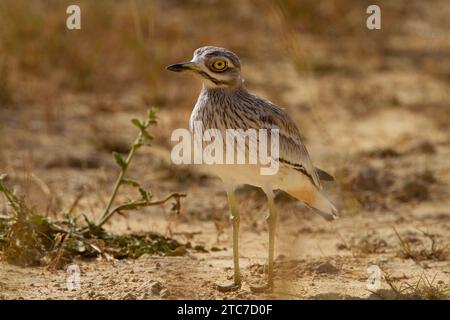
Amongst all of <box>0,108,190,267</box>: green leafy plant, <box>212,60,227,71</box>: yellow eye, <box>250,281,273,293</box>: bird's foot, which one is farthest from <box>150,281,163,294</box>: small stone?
<box>212,60,227,71</box>: yellow eye

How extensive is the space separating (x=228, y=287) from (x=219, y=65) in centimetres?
101

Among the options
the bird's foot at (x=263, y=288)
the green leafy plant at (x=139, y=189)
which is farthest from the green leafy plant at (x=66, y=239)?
the bird's foot at (x=263, y=288)

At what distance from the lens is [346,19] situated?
31.0 feet

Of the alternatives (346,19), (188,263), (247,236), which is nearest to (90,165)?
(247,236)

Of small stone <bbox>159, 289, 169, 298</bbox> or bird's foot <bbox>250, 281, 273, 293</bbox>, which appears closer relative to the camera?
small stone <bbox>159, 289, 169, 298</bbox>

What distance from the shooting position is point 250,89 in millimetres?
8180

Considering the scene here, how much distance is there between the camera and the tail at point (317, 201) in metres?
4.41

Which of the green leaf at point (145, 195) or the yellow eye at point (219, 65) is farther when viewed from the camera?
the green leaf at point (145, 195)

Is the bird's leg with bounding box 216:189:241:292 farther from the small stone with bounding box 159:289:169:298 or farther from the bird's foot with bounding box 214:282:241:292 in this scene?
the small stone with bounding box 159:289:169:298

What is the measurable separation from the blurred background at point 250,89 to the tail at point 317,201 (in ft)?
1.61

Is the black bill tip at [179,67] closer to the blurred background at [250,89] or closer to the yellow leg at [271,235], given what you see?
the yellow leg at [271,235]

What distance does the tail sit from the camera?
4.41m

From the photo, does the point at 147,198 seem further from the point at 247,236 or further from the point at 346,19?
the point at 346,19

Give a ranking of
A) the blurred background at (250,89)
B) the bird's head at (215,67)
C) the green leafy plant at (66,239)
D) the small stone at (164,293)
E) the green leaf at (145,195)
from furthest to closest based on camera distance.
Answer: the blurred background at (250,89)
the green leaf at (145,195)
the green leafy plant at (66,239)
the bird's head at (215,67)
the small stone at (164,293)
